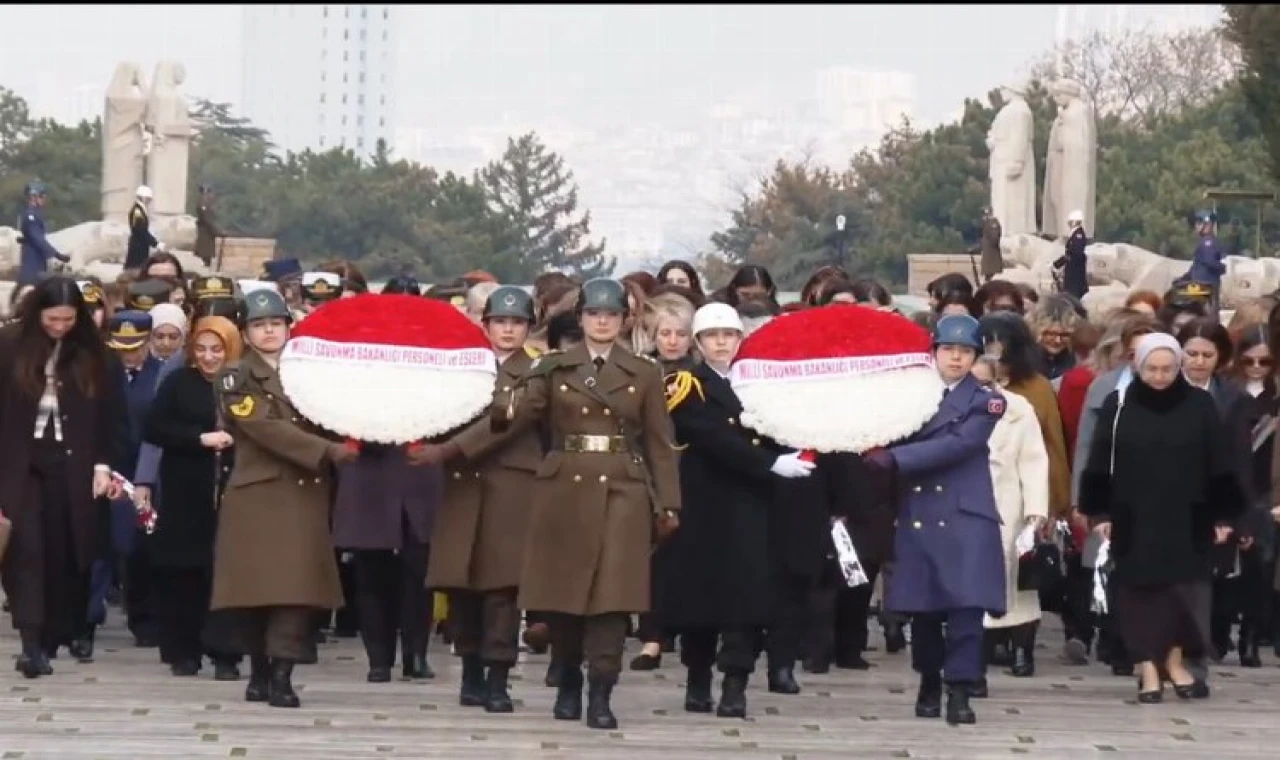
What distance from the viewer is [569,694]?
39.5 feet

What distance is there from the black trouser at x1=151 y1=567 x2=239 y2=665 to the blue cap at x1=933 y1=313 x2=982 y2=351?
11.1 ft

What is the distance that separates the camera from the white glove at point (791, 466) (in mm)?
11766

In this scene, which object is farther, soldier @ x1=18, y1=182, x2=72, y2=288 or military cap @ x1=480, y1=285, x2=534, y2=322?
soldier @ x1=18, y1=182, x2=72, y2=288

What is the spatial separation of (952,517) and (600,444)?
→ 1.30 metres

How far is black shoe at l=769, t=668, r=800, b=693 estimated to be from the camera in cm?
1319

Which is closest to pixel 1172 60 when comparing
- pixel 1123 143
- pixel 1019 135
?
pixel 1123 143

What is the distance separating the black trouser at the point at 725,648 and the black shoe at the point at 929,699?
0.63m

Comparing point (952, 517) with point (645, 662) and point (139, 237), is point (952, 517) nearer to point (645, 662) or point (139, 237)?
point (645, 662)

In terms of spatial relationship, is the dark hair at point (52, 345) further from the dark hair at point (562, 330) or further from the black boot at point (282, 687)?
the dark hair at point (562, 330)

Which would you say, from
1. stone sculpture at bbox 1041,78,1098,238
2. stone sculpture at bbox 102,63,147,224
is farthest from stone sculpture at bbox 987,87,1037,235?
stone sculpture at bbox 102,63,147,224

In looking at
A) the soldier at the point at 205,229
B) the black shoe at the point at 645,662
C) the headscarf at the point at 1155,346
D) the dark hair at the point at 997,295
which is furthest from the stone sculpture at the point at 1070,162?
the headscarf at the point at 1155,346

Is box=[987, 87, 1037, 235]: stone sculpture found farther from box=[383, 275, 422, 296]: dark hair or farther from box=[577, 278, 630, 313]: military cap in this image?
box=[577, 278, 630, 313]: military cap

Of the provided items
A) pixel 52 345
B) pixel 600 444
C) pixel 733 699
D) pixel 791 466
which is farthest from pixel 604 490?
pixel 52 345

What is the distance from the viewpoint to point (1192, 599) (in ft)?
43.1
